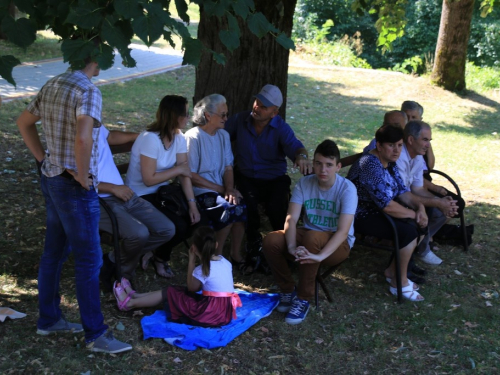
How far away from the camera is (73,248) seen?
11.5 feet

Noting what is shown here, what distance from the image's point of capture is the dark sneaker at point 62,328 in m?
3.87

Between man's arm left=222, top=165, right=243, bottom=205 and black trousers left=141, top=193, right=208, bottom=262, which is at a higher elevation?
man's arm left=222, top=165, right=243, bottom=205

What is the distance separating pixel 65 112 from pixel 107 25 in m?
0.55

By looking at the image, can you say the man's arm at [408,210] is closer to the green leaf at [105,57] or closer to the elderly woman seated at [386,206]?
the elderly woman seated at [386,206]

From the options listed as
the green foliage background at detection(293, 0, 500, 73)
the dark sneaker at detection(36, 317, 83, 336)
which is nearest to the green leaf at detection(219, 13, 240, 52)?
the dark sneaker at detection(36, 317, 83, 336)

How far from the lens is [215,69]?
6066mm

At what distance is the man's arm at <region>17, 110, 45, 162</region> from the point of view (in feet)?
11.8

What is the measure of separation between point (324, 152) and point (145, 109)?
7.17m

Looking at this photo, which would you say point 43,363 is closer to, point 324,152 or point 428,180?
point 324,152

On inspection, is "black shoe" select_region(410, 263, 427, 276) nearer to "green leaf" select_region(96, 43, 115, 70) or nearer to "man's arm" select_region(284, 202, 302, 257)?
"man's arm" select_region(284, 202, 302, 257)

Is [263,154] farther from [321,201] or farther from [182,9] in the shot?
[182,9]

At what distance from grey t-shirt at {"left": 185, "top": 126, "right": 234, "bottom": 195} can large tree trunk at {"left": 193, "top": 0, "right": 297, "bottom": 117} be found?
887mm

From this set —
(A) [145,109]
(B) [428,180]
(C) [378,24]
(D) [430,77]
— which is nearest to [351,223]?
(B) [428,180]

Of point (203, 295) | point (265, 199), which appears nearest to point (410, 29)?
point (265, 199)
